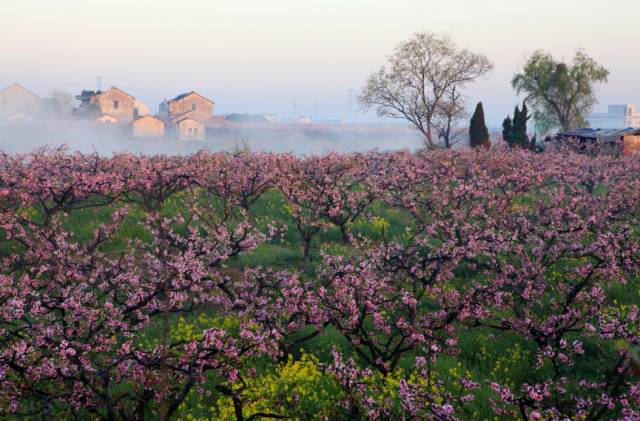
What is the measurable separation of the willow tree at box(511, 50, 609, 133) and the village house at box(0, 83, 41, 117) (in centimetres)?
7279

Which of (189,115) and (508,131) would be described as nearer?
(508,131)

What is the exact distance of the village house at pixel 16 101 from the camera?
299ft

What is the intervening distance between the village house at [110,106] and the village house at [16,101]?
9591 millimetres

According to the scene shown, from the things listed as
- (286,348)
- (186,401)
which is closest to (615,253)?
(286,348)

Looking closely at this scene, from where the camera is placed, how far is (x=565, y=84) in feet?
240

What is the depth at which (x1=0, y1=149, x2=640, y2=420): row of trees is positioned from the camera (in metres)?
7.19

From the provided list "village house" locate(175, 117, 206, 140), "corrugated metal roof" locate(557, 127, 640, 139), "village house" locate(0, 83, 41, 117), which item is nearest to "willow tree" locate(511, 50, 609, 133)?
"corrugated metal roof" locate(557, 127, 640, 139)

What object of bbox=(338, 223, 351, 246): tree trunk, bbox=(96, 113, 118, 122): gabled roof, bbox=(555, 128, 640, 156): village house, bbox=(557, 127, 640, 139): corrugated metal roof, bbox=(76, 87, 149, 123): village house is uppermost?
bbox=(76, 87, 149, 123): village house

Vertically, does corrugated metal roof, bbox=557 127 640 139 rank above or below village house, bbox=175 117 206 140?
below

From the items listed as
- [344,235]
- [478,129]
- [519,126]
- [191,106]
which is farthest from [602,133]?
[191,106]

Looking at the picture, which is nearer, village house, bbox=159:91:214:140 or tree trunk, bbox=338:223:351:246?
tree trunk, bbox=338:223:351:246

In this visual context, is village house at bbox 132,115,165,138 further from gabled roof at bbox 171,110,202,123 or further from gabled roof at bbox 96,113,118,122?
gabled roof at bbox 96,113,118,122

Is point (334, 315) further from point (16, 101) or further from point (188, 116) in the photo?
point (16, 101)

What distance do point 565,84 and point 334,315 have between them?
7224 centimetres
